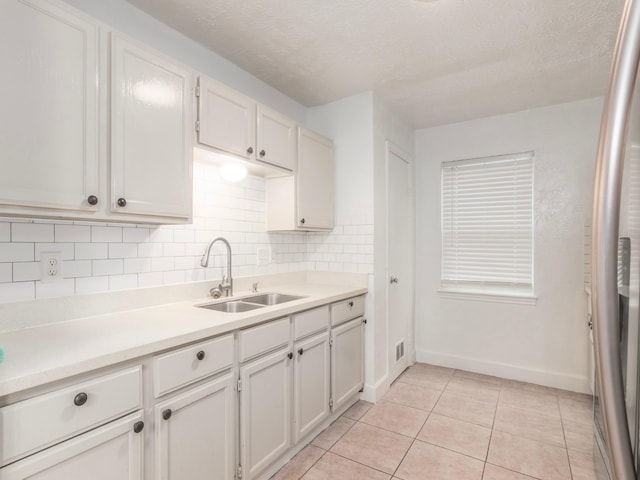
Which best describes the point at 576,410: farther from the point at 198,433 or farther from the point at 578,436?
the point at 198,433

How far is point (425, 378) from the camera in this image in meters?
3.21

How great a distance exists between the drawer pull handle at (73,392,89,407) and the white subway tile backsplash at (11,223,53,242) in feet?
2.55

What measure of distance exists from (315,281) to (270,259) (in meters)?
0.51

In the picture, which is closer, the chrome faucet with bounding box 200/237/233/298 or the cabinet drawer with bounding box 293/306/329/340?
the cabinet drawer with bounding box 293/306/329/340

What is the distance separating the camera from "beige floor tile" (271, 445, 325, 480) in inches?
74.2

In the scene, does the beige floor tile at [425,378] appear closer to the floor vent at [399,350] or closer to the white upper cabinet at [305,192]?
the floor vent at [399,350]

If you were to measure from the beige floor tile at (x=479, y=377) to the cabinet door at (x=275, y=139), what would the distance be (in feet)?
8.33

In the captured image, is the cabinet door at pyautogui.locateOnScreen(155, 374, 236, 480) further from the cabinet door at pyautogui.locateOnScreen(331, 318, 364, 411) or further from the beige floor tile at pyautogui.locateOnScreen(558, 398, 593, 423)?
the beige floor tile at pyautogui.locateOnScreen(558, 398, 593, 423)

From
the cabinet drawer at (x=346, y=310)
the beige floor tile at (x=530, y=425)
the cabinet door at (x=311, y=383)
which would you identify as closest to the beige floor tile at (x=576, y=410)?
the beige floor tile at (x=530, y=425)

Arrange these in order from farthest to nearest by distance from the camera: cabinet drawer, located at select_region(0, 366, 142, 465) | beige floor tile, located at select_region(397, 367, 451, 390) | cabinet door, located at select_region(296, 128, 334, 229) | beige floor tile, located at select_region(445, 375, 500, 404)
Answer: beige floor tile, located at select_region(397, 367, 451, 390)
beige floor tile, located at select_region(445, 375, 500, 404)
cabinet door, located at select_region(296, 128, 334, 229)
cabinet drawer, located at select_region(0, 366, 142, 465)

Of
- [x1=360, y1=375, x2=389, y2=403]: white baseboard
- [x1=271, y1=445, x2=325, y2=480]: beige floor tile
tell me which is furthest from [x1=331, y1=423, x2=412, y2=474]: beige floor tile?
[x1=360, y1=375, x2=389, y2=403]: white baseboard

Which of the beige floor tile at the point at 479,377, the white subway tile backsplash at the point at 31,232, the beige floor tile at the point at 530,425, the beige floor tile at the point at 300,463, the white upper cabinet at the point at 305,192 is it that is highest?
the white upper cabinet at the point at 305,192

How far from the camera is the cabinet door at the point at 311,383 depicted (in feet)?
6.62

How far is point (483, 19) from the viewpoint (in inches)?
74.4
